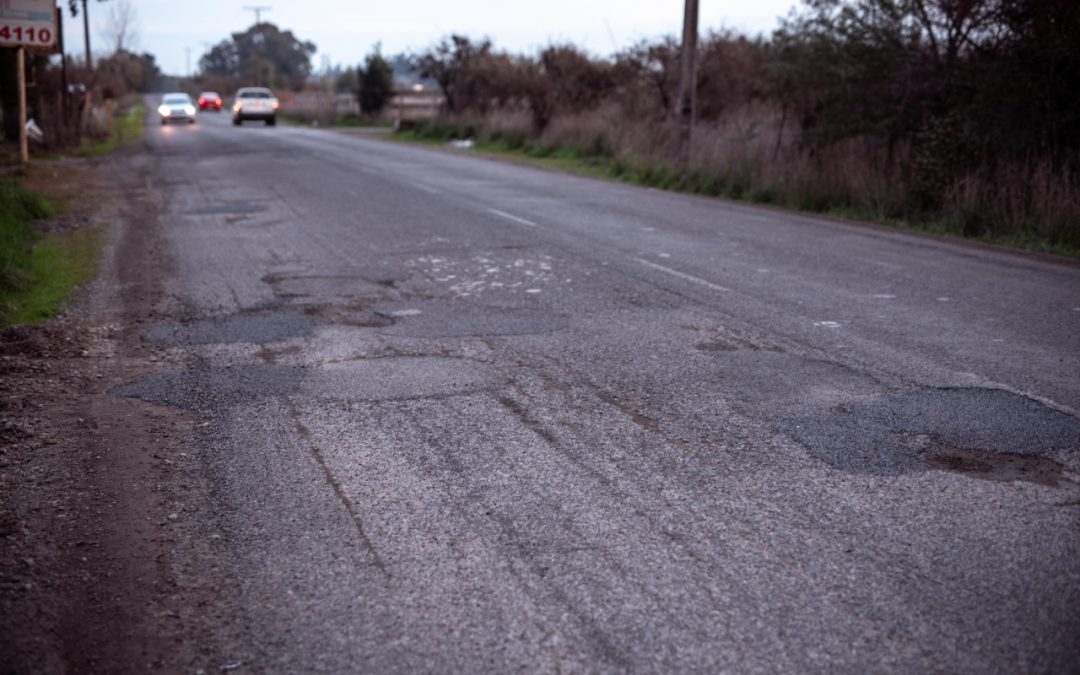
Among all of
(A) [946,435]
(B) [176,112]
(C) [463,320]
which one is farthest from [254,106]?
(A) [946,435]

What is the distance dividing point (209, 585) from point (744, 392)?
321 centimetres

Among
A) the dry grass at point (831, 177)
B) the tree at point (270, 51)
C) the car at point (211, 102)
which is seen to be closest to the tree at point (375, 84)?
the car at point (211, 102)

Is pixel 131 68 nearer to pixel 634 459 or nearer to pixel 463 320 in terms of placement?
pixel 463 320

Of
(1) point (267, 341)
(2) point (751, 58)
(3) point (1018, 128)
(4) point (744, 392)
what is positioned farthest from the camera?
(2) point (751, 58)

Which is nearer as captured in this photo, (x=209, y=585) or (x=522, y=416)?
(x=209, y=585)

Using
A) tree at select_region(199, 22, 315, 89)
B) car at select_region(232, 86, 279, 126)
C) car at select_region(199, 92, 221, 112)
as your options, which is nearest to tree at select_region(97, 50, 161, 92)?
car at select_region(199, 92, 221, 112)

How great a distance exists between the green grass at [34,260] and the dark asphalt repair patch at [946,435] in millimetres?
5895

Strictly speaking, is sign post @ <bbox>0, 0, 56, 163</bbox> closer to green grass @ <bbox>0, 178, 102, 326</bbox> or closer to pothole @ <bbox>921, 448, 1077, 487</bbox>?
green grass @ <bbox>0, 178, 102, 326</bbox>

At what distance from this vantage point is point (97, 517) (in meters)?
4.25

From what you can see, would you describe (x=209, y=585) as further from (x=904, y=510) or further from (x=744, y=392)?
(x=744, y=392)

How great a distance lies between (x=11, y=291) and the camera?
8672 mm

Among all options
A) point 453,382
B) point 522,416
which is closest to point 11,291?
point 453,382

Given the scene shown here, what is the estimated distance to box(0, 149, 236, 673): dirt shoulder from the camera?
130 inches

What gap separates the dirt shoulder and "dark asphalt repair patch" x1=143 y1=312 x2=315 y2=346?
22 cm
